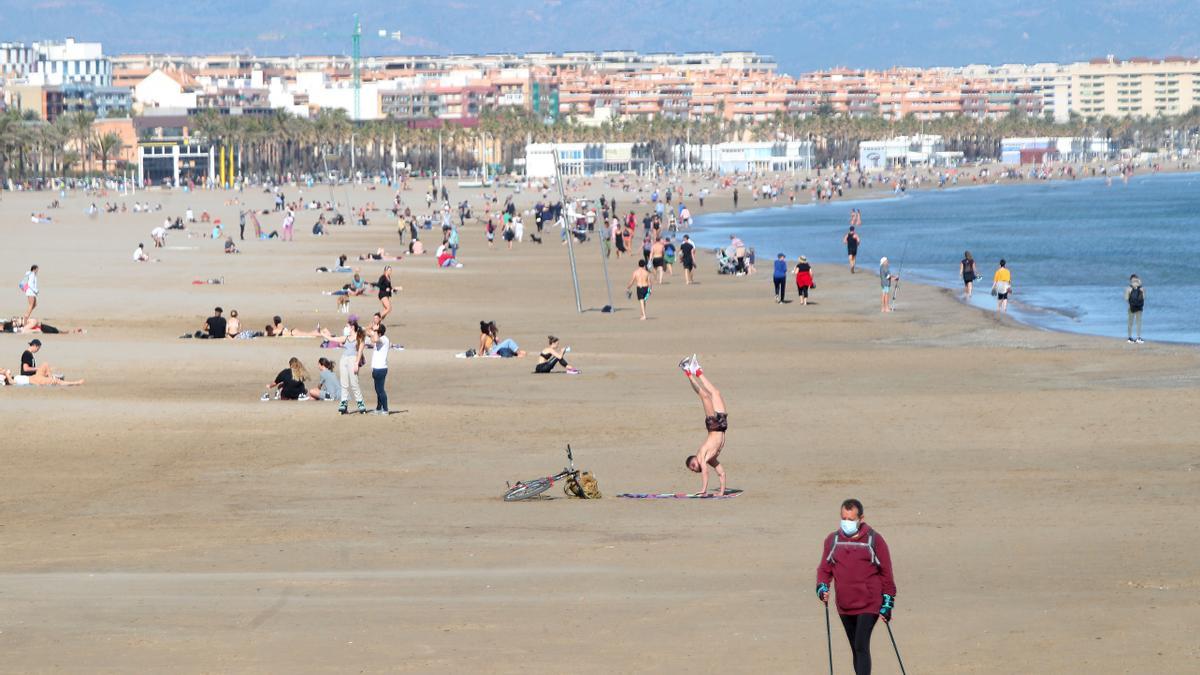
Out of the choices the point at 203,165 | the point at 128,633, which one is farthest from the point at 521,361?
the point at 203,165

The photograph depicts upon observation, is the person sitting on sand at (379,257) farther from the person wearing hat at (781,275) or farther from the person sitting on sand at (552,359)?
the person sitting on sand at (552,359)

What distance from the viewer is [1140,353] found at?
2705 centimetres

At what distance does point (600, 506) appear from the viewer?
15164 mm

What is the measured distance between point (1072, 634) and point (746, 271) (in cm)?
3540

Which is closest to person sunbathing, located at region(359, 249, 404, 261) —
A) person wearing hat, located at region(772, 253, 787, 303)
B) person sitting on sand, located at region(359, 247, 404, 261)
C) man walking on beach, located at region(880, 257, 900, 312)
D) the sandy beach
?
person sitting on sand, located at region(359, 247, 404, 261)

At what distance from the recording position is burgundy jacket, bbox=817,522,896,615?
8.84 m

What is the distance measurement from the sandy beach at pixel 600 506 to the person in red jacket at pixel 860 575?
1.07 metres

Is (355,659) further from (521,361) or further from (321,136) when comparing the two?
(321,136)

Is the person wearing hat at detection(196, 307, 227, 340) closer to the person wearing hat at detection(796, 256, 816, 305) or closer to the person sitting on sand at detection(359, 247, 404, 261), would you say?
the person wearing hat at detection(796, 256, 816, 305)

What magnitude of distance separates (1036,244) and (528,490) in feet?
184

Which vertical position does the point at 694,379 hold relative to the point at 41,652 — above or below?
above

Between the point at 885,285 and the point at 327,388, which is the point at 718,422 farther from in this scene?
the point at 885,285

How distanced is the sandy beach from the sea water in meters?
7.88

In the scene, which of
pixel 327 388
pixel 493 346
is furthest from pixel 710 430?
pixel 493 346
